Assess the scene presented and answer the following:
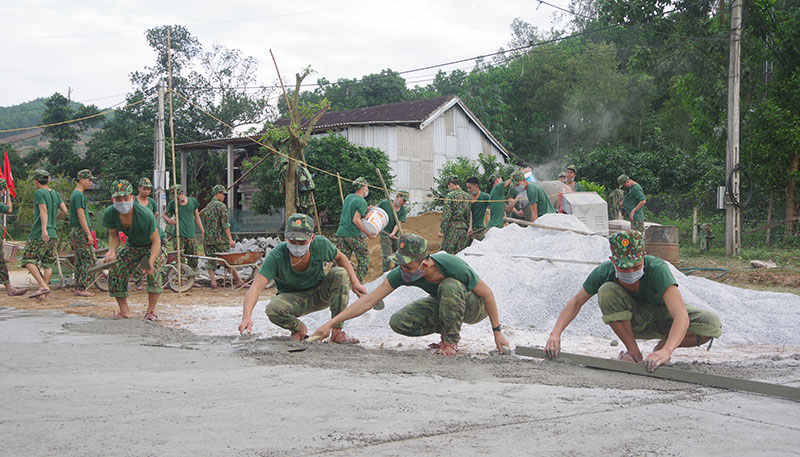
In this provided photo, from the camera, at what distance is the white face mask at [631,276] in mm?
4395

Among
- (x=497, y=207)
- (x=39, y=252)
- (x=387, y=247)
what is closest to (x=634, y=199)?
Result: (x=497, y=207)

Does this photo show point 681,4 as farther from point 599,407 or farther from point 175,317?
point 599,407

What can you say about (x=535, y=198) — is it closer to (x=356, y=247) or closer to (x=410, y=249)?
(x=356, y=247)

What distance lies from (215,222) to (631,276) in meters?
7.75

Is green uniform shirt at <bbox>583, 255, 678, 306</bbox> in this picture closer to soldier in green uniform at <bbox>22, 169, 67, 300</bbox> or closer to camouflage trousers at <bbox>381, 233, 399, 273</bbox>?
camouflage trousers at <bbox>381, 233, 399, 273</bbox>

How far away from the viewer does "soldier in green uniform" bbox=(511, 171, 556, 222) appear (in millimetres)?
10836

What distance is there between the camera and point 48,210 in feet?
28.3

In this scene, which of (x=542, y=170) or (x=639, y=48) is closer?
(x=639, y=48)

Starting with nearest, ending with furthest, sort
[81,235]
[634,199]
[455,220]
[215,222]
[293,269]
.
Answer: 1. [293,269]
2. [81,235]
3. [455,220]
4. [215,222]
5. [634,199]

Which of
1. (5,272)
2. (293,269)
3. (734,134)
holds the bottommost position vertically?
(5,272)

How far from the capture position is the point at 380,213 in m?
8.55

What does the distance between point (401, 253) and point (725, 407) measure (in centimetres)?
227

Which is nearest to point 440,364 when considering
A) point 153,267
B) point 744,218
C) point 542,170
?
point 153,267

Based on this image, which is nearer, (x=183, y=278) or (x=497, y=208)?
(x=183, y=278)
